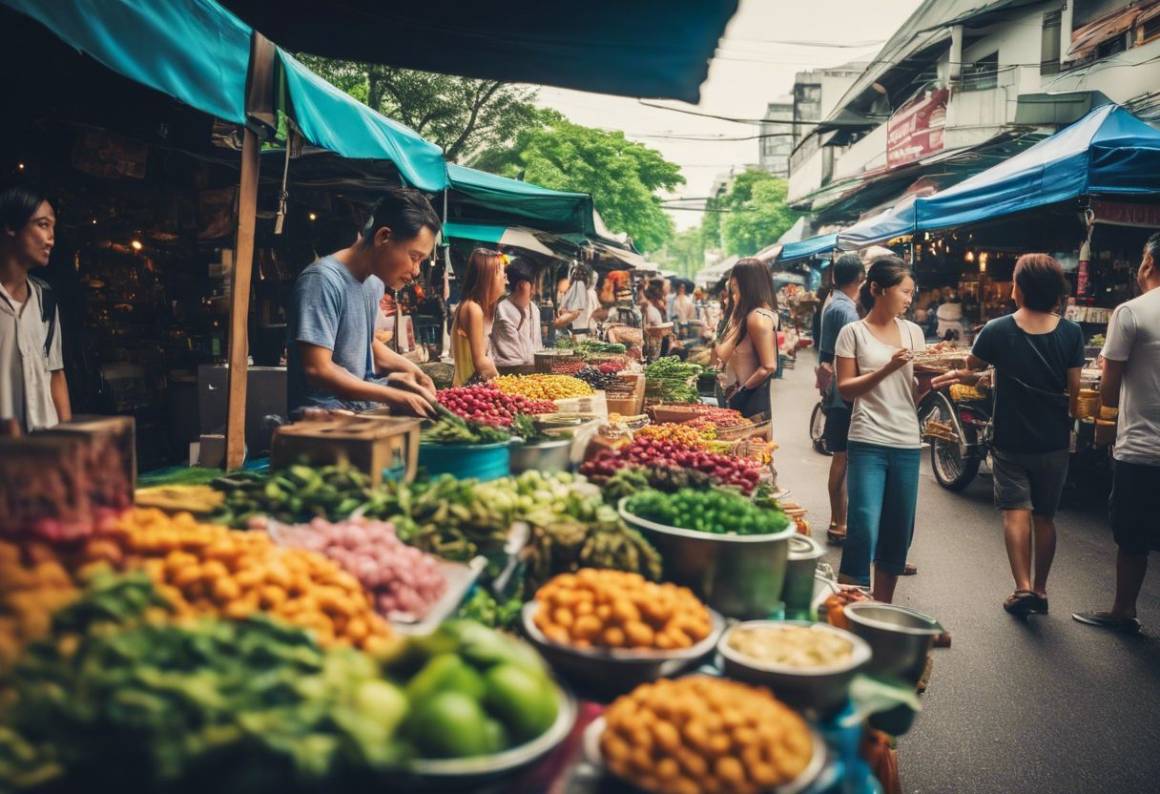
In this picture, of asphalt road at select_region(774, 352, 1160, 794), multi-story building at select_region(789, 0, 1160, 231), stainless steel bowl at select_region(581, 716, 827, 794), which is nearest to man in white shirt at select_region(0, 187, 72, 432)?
stainless steel bowl at select_region(581, 716, 827, 794)

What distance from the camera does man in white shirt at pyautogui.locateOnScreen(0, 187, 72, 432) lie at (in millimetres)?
3350

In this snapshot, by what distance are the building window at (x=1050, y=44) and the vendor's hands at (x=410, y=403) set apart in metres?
22.3

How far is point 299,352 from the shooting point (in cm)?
345

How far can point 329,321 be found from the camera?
3477mm

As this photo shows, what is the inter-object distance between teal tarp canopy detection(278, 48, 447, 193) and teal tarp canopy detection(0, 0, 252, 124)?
0.97 feet

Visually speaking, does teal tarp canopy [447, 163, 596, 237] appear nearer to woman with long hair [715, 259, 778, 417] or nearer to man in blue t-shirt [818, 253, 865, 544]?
woman with long hair [715, 259, 778, 417]

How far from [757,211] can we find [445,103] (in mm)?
39591

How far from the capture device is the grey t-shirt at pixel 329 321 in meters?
3.43

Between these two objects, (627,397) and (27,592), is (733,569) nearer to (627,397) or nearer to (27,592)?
(27,592)

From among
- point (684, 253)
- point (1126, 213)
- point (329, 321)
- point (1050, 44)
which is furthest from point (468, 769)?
point (684, 253)

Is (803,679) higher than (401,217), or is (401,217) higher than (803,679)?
(401,217)

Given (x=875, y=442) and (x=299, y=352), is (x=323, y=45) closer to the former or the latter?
(x=299, y=352)

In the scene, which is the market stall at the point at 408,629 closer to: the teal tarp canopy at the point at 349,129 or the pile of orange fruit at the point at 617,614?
the pile of orange fruit at the point at 617,614

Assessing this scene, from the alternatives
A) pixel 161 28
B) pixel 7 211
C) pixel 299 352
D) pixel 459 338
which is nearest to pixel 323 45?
pixel 161 28
